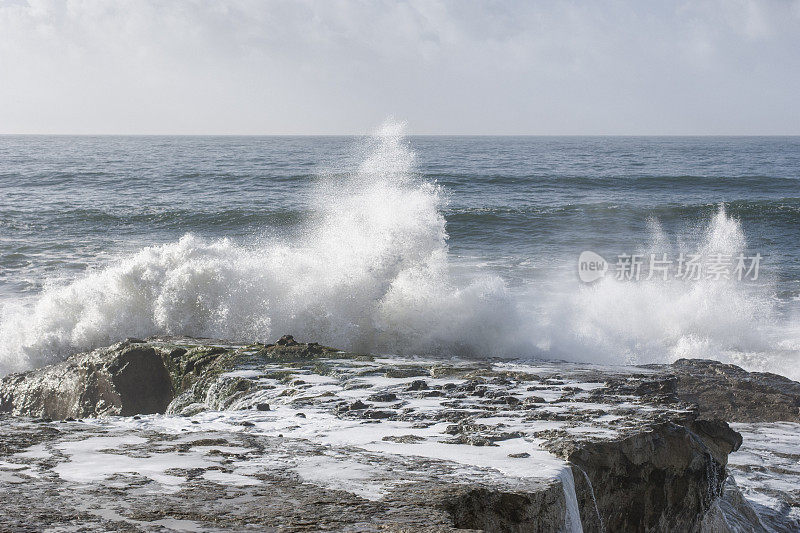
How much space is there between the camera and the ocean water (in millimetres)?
8461

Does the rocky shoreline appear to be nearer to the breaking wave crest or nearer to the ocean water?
the breaking wave crest

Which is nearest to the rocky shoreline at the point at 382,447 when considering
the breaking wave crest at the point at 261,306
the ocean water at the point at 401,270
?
the breaking wave crest at the point at 261,306

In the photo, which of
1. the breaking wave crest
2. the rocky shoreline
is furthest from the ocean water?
the rocky shoreline

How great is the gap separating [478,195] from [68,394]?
1971 centimetres

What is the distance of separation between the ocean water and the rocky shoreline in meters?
1.67

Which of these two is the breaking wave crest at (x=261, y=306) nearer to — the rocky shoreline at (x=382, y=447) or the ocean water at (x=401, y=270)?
the ocean water at (x=401, y=270)

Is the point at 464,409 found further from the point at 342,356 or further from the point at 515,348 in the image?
the point at 515,348

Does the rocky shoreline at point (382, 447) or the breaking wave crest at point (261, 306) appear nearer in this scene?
the rocky shoreline at point (382, 447)

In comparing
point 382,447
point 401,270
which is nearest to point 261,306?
point 401,270

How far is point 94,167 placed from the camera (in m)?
34.8

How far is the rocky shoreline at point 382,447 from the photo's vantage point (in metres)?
2.89

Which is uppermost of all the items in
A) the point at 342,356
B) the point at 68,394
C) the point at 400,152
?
the point at 400,152

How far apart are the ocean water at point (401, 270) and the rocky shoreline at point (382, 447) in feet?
5.49

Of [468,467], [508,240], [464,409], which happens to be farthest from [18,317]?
[508,240]
